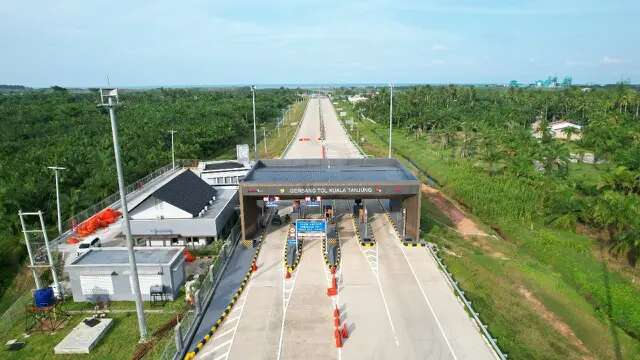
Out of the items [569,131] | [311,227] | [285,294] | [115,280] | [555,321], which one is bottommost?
[555,321]

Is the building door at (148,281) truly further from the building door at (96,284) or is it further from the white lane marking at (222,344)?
the white lane marking at (222,344)

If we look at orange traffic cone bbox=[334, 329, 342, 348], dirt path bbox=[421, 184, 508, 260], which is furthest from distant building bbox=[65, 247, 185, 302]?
dirt path bbox=[421, 184, 508, 260]

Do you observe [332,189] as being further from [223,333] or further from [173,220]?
[223,333]

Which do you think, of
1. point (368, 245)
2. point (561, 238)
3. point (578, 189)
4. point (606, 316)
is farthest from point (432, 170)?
point (606, 316)

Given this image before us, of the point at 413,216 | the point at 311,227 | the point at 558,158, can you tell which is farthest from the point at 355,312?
the point at 558,158

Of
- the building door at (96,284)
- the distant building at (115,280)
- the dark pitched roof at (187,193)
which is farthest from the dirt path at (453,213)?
the building door at (96,284)

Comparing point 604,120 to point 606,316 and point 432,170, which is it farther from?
point 606,316
